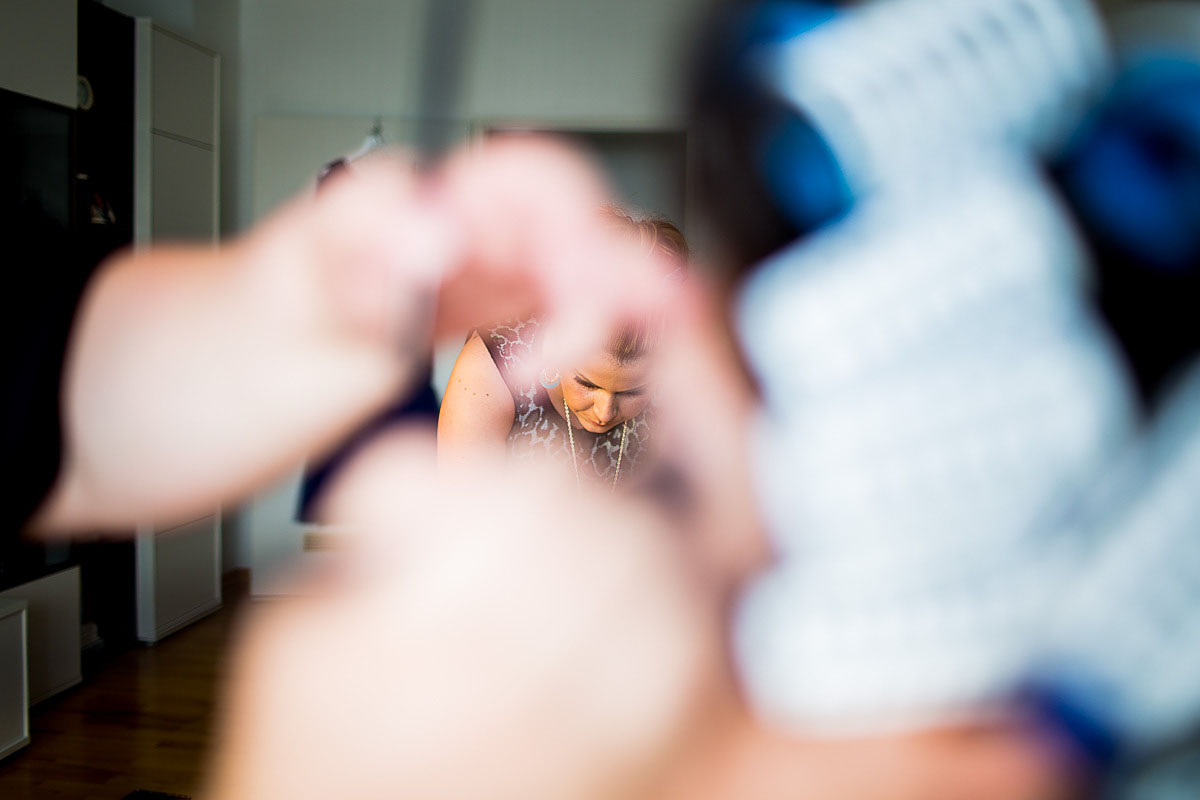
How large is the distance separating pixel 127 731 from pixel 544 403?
1229 mm

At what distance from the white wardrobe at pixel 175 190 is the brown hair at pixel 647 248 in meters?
1.70

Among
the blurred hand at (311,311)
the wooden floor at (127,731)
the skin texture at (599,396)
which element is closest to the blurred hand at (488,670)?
the blurred hand at (311,311)

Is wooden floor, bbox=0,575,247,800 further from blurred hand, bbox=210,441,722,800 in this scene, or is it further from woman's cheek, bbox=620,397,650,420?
blurred hand, bbox=210,441,722,800

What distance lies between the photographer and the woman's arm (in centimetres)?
73

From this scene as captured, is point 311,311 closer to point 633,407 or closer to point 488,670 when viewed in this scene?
point 488,670

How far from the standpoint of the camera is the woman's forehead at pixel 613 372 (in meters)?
0.71

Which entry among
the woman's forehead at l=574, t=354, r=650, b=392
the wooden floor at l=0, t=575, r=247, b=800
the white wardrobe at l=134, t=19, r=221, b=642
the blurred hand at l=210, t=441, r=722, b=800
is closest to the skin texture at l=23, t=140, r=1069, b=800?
the blurred hand at l=210, t=441, r=722, b=800

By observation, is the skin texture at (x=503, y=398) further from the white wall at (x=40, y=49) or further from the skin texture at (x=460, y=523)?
the white wall at (x=40, y=49)

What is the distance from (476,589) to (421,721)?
0.06m

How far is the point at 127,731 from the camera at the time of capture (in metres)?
1.54

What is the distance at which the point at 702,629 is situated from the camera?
0.33m

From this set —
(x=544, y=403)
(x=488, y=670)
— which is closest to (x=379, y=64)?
(x=544, y=403)

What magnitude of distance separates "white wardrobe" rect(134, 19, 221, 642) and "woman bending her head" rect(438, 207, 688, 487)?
1.42 meters

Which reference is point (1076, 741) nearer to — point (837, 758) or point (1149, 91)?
point (837, 758)
